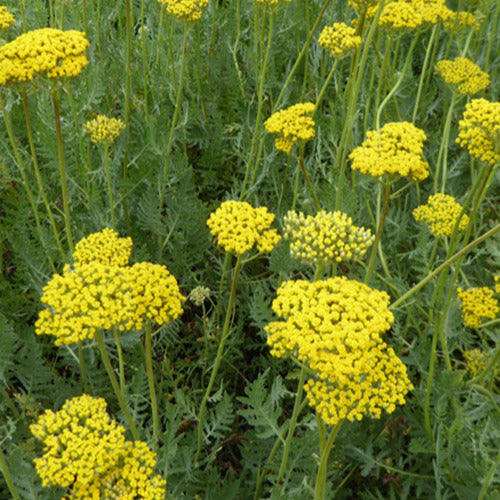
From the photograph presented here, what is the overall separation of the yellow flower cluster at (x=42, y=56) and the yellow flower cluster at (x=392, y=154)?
1028 millimetres

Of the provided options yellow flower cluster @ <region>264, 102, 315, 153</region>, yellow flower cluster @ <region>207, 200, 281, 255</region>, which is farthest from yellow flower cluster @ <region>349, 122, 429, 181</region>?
yellow flower cluster @ <region>264, 102, 315, 153</region>

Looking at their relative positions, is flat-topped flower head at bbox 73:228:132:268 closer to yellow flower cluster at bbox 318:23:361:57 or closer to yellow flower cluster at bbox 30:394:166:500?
yellow flower cluster at bbox 30:394:166:500

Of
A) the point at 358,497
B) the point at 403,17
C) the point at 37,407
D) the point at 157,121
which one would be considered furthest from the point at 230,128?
the point at 358,497

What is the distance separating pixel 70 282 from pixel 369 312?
85 cm

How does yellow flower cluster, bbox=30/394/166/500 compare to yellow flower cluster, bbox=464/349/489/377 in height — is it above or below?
above

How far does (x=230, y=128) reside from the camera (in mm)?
3521

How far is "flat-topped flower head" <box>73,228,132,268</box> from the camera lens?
2051 mm

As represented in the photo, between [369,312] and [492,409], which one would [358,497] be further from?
[369,312]

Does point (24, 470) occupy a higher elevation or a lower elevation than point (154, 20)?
lower

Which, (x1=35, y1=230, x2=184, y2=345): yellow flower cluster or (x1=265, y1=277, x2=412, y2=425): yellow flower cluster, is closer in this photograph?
(x1=265, y1=277, x2=412, y2=425): yellow flower cluster

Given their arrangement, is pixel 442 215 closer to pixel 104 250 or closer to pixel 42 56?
pixel 104 250

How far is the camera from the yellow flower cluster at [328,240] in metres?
1.75

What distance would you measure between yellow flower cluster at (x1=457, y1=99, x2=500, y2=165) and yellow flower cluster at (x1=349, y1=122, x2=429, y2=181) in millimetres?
177

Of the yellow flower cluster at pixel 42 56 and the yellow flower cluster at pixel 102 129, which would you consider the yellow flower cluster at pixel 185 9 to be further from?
the yellow flower cluster at pixel 42 56
